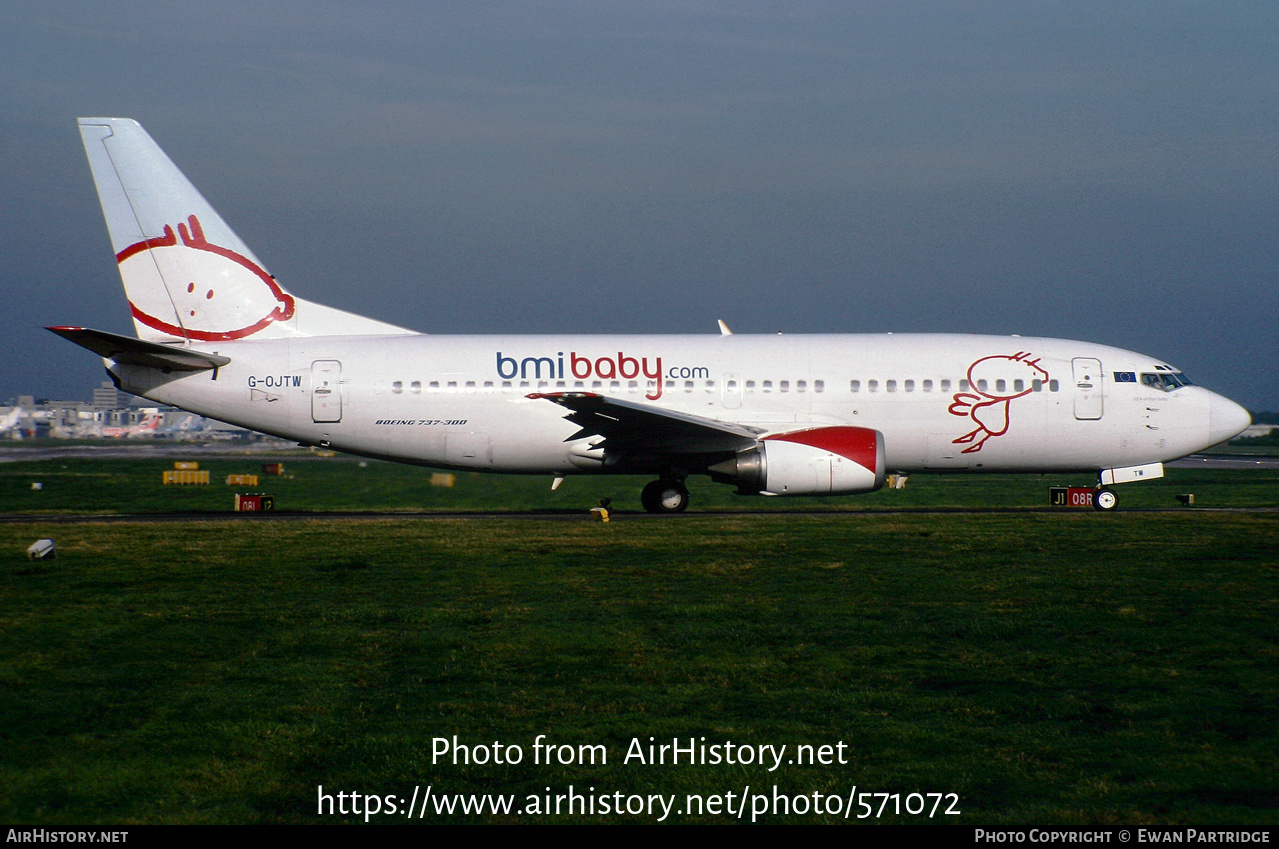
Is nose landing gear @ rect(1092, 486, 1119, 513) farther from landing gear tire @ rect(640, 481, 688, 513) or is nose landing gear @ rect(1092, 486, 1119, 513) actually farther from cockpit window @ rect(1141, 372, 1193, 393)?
landing gear tire @ rect(640, 481, 688, 513)

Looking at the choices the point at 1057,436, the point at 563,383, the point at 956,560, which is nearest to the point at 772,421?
the point at 563,383

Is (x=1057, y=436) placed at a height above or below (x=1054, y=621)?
above

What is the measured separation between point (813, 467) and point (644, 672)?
44.6 ft

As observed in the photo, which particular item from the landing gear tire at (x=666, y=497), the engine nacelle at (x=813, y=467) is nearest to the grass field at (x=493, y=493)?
the landing gear tire at (x=666, y=497)

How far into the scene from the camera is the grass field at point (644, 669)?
21.1 ft

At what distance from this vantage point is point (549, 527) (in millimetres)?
20859

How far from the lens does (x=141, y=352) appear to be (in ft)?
72.4

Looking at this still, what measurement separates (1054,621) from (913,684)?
10.9 ft

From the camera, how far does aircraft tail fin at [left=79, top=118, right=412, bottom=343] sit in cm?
2331

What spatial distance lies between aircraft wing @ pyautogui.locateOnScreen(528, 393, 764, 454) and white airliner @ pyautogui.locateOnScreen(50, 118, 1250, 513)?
0.06 metres

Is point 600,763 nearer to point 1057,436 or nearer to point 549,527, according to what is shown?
point 549,527

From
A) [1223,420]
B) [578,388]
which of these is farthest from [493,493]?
[1223,420]

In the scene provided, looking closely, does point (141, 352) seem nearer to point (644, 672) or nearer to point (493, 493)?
point (493, 493)

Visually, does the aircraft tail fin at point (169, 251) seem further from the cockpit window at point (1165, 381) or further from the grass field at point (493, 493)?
the cockpit window at point (1165, 381)
